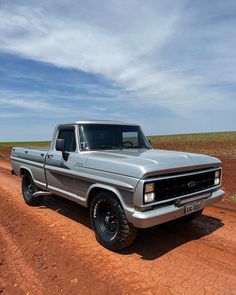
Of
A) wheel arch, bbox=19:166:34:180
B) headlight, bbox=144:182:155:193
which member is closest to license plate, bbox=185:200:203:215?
headlight, bbox=144:182:155:193

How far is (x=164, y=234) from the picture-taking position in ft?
17.0

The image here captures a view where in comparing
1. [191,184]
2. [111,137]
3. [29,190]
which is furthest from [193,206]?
[29,190]

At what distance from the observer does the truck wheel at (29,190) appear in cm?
727

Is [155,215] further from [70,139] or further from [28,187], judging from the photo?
[28,187]

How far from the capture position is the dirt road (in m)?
3.53

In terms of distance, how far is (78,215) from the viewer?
6441mm

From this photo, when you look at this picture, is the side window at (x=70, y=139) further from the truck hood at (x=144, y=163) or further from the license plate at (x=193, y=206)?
the license plate at (x=193, y=206)

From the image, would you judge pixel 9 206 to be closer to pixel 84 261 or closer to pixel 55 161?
pixel 55 161

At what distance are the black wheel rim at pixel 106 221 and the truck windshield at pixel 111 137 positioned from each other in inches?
48.9

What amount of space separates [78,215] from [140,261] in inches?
102

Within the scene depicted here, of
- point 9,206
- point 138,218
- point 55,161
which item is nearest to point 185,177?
point 138,218

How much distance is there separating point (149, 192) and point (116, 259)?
3.92ft

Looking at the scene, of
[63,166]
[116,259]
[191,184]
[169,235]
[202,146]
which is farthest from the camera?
[202,146]

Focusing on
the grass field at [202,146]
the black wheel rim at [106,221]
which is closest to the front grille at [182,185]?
the black wheel rim at [106,221]
